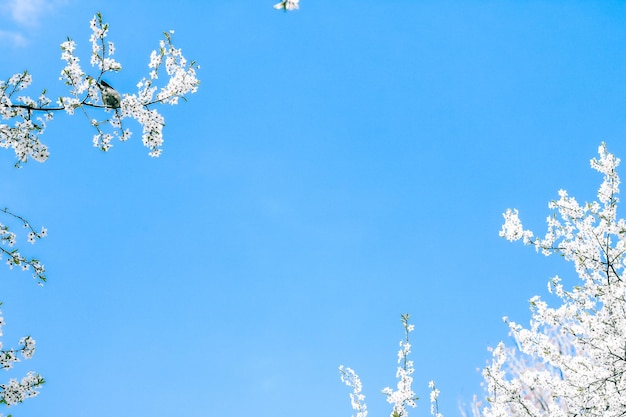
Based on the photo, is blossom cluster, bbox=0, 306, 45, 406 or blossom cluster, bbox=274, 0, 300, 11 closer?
blossom cluster, bbox=274, 0, 300, 11

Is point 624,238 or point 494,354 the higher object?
point 624,238

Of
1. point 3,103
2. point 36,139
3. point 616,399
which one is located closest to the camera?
point 3,103

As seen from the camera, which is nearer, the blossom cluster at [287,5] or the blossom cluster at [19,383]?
the blossom cluster at [287,5]

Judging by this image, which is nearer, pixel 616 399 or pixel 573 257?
pixel 616 399

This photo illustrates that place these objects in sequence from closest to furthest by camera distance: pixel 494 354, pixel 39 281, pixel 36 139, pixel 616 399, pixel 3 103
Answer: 1. pixel 3 103
2. pixel 36 139
3. pixel 39 281
4. pixel 616 399
5. pixel 494 354

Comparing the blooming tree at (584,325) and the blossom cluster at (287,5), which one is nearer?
the blossom cluster at (287,5)

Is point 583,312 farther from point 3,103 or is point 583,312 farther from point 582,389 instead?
point 3,103

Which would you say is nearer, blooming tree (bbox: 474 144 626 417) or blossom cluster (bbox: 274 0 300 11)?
blossom cluster (bbox: 274 0 300 11)

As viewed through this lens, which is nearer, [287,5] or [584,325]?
[287,5]

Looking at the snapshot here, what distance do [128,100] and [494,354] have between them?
267 inches

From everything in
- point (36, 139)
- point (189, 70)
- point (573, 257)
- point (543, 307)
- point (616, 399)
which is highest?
point (189, 70)

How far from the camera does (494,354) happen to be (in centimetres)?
779

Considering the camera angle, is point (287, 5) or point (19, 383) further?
point (19, 383)

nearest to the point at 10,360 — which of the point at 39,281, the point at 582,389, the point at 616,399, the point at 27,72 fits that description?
the point at 39,281
